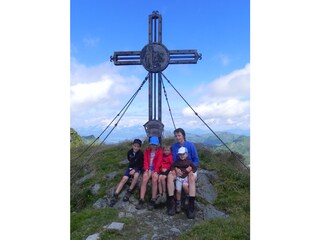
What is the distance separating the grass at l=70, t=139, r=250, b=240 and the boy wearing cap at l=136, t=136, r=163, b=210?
1.96 feet

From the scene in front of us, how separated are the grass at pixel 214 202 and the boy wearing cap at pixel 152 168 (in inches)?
23.5

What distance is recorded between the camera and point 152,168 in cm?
595

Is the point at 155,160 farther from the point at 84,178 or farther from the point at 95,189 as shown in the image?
the point at 84,178

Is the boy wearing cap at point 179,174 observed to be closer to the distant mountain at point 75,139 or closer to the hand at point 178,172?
the hand at point 178,172

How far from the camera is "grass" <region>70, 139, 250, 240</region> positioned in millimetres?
4875

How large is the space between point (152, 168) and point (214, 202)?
1.43 meters

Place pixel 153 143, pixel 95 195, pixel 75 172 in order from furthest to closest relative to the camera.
→ pixel 75 172 → pixel 95 195 → pixel 153 143
